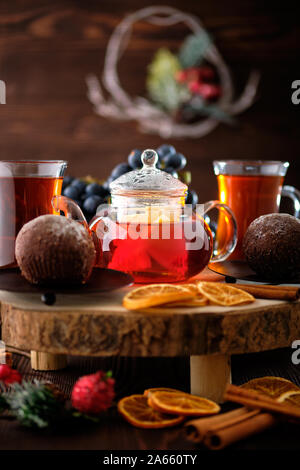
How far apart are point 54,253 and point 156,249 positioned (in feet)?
0.73

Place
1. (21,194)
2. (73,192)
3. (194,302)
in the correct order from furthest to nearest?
(73,192), (21,194), (194,302)

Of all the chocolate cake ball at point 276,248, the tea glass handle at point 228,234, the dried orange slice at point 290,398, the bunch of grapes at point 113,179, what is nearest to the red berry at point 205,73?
the bunch of grapes at point 113,179

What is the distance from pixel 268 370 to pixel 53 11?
10.2ft

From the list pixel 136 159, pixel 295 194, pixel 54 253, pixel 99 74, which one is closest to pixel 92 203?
pixel 136 159

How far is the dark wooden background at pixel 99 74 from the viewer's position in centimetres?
375

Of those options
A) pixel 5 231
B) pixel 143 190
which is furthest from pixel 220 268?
pixel 5 231

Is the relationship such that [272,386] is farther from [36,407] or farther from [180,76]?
[180,76]

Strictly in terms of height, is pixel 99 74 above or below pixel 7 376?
above

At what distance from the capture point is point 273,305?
108cm

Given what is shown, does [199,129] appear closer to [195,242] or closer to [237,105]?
[237,105]

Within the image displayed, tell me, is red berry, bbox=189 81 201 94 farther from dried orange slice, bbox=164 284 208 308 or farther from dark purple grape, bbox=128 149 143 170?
dried orange slice, bbox=164 284 208 308

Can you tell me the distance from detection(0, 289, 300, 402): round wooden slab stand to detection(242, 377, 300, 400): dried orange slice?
11cm

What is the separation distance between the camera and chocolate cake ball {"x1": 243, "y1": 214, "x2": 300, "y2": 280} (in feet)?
3.95

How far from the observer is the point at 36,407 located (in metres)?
1.01
